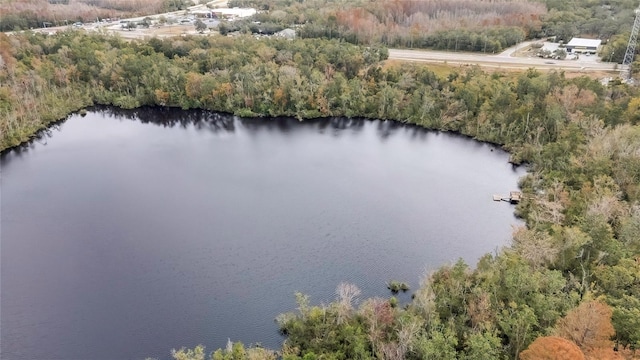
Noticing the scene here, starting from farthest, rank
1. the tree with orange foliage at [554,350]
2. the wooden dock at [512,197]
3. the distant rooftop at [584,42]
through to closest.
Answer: the distant rooftop at [584,42]
the wooden dock at [512,197]
the tree with orange foliage at [554,350]

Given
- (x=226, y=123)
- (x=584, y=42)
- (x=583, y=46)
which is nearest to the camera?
(x=226, y=123)

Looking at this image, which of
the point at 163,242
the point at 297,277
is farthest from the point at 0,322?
the point at 297,277

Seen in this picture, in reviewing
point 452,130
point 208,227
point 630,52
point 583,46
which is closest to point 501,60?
point 583,46

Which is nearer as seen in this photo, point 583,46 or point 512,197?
point 512,197

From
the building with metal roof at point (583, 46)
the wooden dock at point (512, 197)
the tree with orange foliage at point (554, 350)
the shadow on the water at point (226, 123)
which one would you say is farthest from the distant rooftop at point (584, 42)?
the tree with orange foliage at point (554, 350)

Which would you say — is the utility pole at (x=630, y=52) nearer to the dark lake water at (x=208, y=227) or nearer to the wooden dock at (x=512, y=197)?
the dark lake water at (x=208, y=227)

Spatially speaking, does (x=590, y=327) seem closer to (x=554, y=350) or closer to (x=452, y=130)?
(x=554, y=350)

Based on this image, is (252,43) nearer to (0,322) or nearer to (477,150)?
(477,150)

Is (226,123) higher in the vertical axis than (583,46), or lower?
lower
